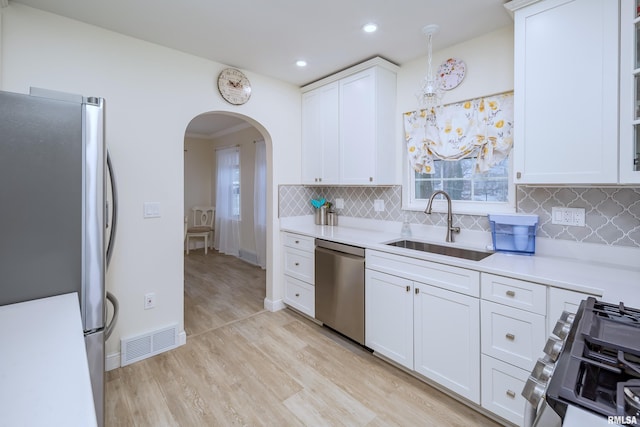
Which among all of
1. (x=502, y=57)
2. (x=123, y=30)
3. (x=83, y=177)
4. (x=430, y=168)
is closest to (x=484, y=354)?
(x=430, y=168)

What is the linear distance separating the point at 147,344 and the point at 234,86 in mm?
2350

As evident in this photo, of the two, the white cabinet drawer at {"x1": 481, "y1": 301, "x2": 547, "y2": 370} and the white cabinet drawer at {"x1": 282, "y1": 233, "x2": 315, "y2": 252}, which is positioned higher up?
the white cabinet drawer at {"x1": 282, "y1": 233, "x2": 315, "y2": 252}

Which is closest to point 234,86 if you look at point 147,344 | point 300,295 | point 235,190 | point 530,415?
point 300,295

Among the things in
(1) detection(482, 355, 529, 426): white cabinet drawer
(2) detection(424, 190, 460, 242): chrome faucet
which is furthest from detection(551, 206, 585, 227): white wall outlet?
(1) detection(482, 355, 529, 426): white cabinet drawer

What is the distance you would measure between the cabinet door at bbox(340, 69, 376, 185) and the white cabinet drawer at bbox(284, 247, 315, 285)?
0.84m

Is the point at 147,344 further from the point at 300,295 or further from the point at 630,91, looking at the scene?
the point at 630,91

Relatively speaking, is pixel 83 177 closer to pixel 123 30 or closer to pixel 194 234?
pixel 123 30

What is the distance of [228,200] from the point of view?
19.9 ft

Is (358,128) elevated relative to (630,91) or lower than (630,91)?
elevated

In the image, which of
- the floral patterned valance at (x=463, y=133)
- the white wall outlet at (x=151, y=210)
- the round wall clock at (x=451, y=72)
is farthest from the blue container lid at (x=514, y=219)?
the white wall outlet at (x=151, y=210)

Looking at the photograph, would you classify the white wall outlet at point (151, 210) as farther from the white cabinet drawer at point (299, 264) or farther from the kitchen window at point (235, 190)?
the kitchen window at point (235, 190)

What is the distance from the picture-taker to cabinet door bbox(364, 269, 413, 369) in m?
2.13

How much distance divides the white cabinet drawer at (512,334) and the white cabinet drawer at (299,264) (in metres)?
1.57

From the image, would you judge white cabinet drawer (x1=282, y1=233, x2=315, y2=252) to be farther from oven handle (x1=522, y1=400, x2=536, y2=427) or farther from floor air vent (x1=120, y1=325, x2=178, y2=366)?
oven handle (x1=522, y1=400, x2=536, y2=427)
